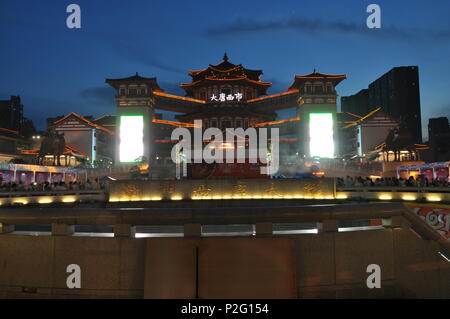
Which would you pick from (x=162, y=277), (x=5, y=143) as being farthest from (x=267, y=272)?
(x=5, y=143)

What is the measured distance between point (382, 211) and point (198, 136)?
4482cm

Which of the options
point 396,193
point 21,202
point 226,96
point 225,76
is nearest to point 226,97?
point 226,96

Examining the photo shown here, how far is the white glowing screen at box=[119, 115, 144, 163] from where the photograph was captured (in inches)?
1897

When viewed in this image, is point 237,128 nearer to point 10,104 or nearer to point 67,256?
point 67,256

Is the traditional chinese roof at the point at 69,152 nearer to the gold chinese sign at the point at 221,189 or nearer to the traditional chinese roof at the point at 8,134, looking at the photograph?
the traditional chinese roof at the point at 8,134

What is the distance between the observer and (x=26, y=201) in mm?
16969

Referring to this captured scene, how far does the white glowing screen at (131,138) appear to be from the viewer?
48188mm

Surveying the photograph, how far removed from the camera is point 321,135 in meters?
49.2

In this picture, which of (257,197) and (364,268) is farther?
(257,197)

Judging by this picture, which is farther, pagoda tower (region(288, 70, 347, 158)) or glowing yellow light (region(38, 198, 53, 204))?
pagoda tower (region(288, 70, 347, 158))

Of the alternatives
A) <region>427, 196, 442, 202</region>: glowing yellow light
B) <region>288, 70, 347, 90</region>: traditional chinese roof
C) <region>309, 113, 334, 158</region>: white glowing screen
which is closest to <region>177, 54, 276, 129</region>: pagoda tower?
<region>288, 70, 347, 90</region>: traditional chinese roof

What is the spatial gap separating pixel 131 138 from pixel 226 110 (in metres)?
16.4

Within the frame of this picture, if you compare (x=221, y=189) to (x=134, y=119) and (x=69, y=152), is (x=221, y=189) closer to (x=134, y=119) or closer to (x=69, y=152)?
(x=69, y=152)

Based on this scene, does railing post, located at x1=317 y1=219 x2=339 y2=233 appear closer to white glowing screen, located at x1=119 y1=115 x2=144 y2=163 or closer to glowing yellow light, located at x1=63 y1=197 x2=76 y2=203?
glowing yellow light, located at x1=63 y1=197 x2=76 y2=203
